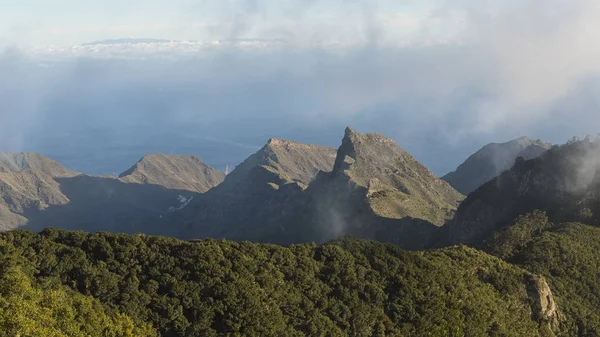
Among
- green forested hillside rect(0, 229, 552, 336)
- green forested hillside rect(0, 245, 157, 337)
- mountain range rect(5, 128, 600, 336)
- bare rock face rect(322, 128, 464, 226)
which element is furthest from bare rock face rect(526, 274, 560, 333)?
bare rock face rect(322, 128, 464, 226)

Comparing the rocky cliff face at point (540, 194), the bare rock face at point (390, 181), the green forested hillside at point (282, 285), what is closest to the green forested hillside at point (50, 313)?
the green forested hillside at point (282, 285)

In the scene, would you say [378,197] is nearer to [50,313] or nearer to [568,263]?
[568,263]

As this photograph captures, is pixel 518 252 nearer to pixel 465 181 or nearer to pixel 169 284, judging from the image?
pixel 169 284

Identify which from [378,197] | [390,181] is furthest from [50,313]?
[390,181]

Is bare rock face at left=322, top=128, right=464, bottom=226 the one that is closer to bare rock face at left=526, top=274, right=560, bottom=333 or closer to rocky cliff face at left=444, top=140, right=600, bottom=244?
rocky cliff face at left=444, top=140, right=600, bottom=244

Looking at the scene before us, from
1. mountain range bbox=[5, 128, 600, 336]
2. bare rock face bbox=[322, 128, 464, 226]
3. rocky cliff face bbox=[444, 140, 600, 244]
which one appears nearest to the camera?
mountain range bbox=[5, 128, 600, 336]
